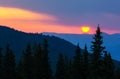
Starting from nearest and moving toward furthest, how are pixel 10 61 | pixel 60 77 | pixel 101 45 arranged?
pixel 101 45 → pixel 10 61 → pixel 60 77

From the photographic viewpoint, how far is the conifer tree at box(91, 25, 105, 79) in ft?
145

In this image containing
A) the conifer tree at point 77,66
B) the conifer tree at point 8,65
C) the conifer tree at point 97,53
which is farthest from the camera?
the conifer tree at point 77,66

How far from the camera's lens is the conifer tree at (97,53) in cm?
4412

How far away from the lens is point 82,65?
56.9 meters

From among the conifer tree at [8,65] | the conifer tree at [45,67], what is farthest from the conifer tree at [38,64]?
the conifer tree at [8,65]

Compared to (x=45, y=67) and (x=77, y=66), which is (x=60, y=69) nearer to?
(x=77, y=66)

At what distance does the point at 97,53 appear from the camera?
44.7 meters

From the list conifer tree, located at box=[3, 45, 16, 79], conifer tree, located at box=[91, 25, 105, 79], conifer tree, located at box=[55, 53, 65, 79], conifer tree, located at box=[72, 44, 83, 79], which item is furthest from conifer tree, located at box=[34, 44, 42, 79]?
conifer tree, located at box=[91, 25, 105, 79]

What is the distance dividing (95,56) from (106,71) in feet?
9.03

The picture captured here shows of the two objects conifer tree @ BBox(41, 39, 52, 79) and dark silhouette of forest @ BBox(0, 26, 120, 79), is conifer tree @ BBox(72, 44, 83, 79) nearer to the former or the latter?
dark silhouette of forest @ BBox(0, 26, 120, 79)

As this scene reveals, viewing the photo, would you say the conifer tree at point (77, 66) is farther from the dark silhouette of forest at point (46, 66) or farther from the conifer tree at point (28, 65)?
the conifer tree at point (28, 65)

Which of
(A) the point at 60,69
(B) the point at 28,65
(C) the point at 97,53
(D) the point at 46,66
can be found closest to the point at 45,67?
(D) the point at 46,66

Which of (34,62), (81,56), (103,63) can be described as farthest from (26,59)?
(103,63)

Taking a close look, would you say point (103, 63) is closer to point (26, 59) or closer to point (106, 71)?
point (106, 71)
